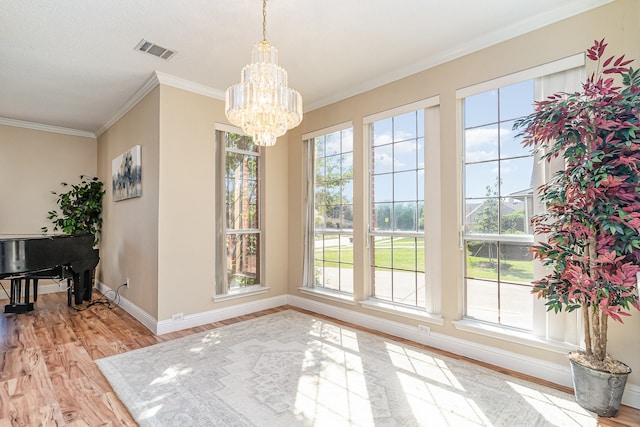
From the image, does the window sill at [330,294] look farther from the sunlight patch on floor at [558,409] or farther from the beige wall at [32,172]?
the beige wall at [32,172]

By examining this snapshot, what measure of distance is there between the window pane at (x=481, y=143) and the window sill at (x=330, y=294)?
2164 mm

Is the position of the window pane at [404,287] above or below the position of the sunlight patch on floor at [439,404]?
above

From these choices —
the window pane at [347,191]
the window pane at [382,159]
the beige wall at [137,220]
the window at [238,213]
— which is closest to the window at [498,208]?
the window pane at [382,159]

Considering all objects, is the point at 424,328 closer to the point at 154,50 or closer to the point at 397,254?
the point at 397,254

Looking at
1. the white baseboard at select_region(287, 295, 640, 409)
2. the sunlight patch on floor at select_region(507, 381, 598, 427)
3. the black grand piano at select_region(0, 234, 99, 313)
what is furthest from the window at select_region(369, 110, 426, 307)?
the black grand piano at select_region(0, 234, 99, 313)

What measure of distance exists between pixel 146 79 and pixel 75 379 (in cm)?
315

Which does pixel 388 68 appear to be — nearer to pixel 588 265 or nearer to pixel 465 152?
pixel 465 152

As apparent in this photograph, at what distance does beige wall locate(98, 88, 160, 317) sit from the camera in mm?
3742

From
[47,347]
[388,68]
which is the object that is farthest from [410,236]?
[47,347]

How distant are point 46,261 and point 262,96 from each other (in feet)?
11.2

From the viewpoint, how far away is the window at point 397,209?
3482 mm

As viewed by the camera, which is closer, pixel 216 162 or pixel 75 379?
pixel 75 379

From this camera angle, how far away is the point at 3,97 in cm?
415

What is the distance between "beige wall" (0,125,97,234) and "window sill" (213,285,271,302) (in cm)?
391
